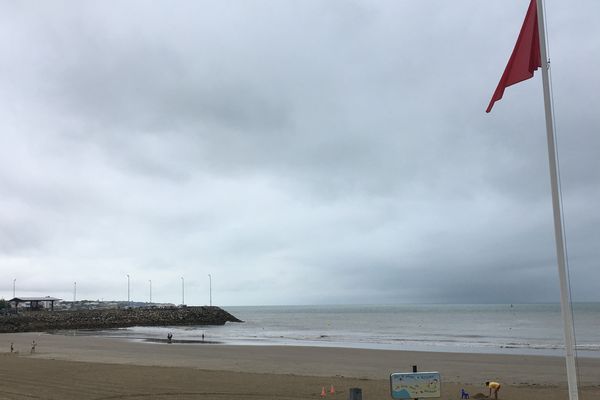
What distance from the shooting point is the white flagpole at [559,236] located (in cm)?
834

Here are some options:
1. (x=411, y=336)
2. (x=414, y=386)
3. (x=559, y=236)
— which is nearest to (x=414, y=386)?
(x=414, y=386)

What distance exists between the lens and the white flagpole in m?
8.34

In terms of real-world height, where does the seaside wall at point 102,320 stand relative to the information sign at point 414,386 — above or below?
below

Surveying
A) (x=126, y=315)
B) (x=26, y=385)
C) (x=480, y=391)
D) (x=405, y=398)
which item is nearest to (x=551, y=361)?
(x=480, y=391)

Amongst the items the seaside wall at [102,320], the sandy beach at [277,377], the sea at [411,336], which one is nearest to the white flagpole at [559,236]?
the sandy beach at [277,377]

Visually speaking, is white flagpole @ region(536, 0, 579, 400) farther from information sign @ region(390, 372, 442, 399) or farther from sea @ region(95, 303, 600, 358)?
sea @ region(95, 303, 600, 358)

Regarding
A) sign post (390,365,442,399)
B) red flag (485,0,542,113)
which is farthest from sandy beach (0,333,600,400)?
red flag (485,0,542,113)

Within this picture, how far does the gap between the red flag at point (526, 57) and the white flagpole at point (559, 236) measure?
310 millimetres

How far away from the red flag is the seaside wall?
231 ft

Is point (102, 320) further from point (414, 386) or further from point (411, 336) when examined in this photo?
point (414, 386)

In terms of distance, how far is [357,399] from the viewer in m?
10.2

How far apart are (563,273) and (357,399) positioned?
14.3 feet

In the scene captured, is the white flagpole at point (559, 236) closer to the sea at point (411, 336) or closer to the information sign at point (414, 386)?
the information sign at point (414, 386)

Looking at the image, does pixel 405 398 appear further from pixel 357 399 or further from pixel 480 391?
pixel 480 391
